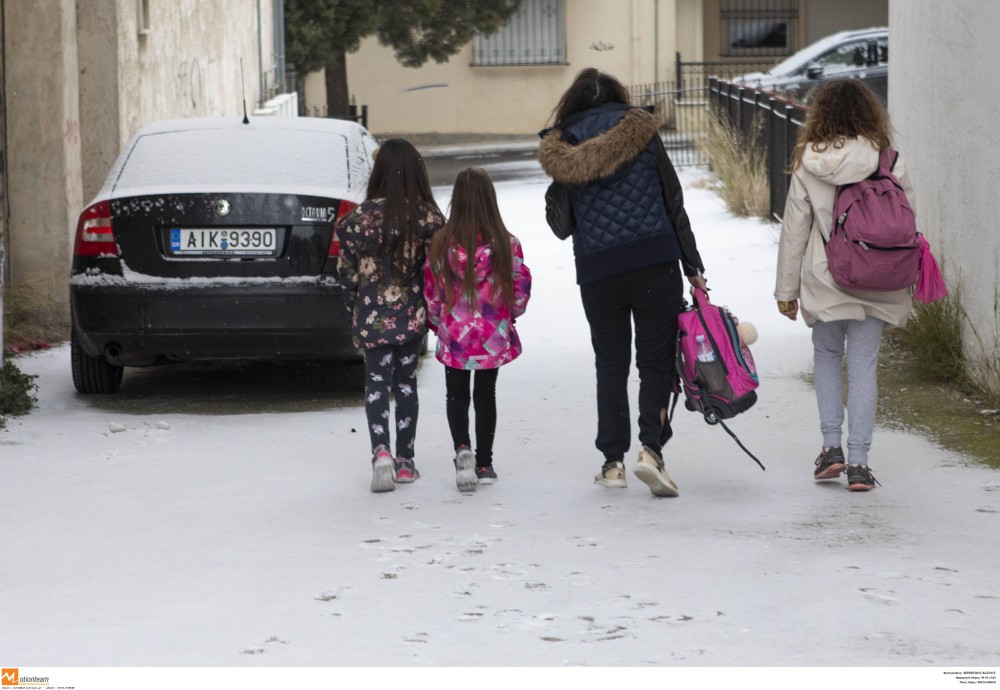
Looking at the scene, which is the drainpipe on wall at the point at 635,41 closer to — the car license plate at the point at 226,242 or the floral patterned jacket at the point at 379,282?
the car license plate at the point at 226,242

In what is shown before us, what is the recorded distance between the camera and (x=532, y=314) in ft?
35.3

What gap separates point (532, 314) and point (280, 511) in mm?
5182

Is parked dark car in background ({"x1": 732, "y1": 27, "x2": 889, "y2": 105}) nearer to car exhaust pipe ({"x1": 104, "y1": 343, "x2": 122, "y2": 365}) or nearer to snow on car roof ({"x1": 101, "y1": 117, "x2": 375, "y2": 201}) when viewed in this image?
snow on car roof ({"x1": 101, "y1": 117, "x2": 375, "y2": 201})

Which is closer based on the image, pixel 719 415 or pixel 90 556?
pixel 90 556

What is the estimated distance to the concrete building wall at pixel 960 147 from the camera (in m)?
7.48

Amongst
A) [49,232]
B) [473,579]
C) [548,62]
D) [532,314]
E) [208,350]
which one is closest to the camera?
[473,579]

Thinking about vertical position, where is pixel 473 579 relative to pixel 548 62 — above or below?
below

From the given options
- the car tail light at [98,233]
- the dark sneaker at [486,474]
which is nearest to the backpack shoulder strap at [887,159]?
the dark sneaker at [486,474]

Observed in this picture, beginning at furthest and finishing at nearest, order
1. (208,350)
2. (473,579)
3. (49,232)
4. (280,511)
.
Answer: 1. (49,232)
2. (208,350)
3. (280,511)
4. (473,579)

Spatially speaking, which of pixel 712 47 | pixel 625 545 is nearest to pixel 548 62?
pixel 712 47

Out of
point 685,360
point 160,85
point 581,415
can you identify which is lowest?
point 581,415

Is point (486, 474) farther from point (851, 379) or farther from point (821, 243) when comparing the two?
point (821, 243)

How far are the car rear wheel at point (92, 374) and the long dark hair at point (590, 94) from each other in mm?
3244

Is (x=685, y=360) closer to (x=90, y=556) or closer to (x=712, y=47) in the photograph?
(x=90, y=556)
